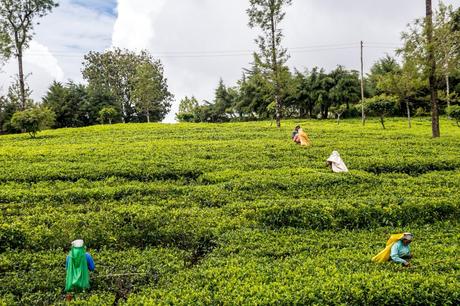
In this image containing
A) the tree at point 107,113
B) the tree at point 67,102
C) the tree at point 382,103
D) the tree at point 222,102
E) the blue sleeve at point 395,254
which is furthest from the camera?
the tree at point 222,102

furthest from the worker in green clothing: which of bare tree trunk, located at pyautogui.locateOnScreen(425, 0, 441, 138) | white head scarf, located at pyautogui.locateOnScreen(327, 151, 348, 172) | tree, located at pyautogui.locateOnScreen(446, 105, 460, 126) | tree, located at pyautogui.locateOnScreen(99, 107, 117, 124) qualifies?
tree, located at pyautogui.locateOnScreen(99, 107, 117, 124)

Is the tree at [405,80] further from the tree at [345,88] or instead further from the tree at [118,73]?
the tree at [118,73]

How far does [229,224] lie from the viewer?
10.8m

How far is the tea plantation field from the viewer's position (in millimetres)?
7539

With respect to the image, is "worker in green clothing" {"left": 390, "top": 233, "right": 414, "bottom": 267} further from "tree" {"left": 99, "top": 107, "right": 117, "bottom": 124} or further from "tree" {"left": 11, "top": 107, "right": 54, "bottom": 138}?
"tree" {"left": 99, "top": 107, "right": 117, "bottom": 124}

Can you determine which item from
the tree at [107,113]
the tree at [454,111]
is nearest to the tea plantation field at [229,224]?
the tree at [454,111]

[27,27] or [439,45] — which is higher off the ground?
[27,27]

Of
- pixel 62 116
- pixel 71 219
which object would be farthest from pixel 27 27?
pixel 71 219

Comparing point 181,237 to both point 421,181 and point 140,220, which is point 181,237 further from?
point 421,181

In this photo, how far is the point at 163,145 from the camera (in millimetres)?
20641

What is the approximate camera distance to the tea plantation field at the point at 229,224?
24.7 ft

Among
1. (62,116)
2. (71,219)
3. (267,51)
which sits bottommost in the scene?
(71,219)

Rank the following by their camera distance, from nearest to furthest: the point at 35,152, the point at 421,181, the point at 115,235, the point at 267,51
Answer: the point at 115,235 < the point at 421,181 < the point at 35,152 < the point at 267,51

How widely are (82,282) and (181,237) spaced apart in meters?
3.11
